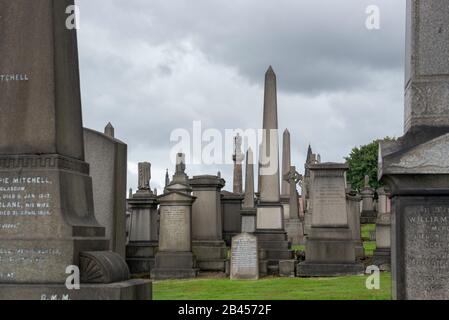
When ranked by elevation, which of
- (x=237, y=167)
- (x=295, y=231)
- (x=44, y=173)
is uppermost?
(x=237, y=167)

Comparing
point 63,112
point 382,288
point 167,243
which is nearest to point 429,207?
point 63,112

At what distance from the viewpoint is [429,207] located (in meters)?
7.67

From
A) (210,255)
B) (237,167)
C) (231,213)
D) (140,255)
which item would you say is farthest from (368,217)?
(140,255)

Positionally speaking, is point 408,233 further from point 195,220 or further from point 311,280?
point 195,220

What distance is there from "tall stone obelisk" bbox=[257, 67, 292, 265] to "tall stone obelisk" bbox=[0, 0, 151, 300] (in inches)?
620

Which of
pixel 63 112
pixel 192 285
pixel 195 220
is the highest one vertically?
pixel 63 112

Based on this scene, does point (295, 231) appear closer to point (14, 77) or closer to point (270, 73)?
point (270, 73)

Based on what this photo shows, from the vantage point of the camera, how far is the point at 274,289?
14312 millimetres

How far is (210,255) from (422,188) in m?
13.3

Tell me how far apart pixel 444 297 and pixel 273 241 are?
15587mm

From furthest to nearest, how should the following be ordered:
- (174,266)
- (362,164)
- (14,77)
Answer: (362,164) < (174,266) < (14,77)

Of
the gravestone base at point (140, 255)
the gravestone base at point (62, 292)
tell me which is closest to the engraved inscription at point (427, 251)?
the gravestone base at point (62, 292)

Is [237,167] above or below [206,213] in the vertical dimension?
above

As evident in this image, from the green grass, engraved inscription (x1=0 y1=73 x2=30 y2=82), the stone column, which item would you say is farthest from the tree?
engraved inscription (x1=0 y1=73 x2=30 y2=82)
